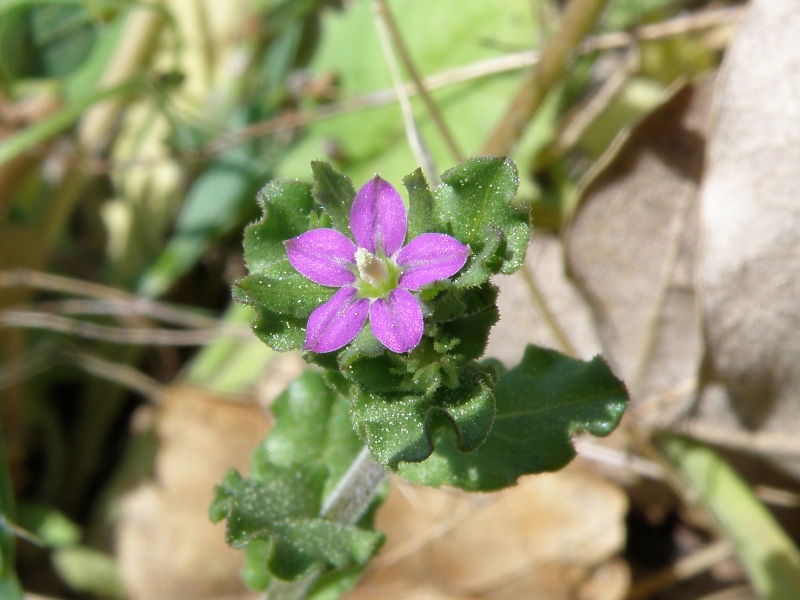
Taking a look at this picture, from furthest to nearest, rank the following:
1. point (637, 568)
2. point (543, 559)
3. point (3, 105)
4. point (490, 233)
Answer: point (3, 105) < point (637, 568) < point (543, 559) < point (490, 233)

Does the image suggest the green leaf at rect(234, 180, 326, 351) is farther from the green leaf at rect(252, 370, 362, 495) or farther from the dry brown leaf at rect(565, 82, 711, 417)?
the dry brown leaf at rect(565, 82, 711, 417)

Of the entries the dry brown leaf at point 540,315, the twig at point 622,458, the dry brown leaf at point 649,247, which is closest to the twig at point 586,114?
the dry brown leaf at point 540,315

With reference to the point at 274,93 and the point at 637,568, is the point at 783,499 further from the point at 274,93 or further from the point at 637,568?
the point at 274,93

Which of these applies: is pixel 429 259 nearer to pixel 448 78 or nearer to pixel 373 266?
pixel 373 266

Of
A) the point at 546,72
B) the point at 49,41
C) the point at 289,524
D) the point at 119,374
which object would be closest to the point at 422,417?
the point at 289,524

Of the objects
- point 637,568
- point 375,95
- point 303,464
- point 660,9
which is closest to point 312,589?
point 303,464

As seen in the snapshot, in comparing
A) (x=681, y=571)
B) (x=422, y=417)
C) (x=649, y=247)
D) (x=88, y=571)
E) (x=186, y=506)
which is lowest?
(x=681, y=571)
